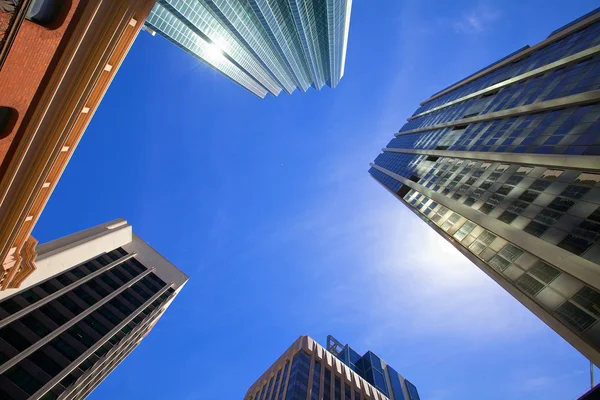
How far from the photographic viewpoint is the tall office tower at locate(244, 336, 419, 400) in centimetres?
4683

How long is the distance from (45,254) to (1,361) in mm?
11571

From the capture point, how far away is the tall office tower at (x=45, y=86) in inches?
390

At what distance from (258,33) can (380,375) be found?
119851 millimetres

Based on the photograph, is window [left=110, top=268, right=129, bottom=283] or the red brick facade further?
window [left=110, top=268, right=129, bottom=283]

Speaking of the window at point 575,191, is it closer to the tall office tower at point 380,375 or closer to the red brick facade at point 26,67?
the red brick facade at point 26,67

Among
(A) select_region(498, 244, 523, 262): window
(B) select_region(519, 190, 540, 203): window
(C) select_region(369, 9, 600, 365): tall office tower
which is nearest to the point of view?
(C) select_region(369, 9, 600, 365): tall office tower

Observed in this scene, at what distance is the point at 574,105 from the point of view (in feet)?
A: 100

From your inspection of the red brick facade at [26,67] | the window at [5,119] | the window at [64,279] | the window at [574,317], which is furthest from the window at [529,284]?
the window at [64,279]

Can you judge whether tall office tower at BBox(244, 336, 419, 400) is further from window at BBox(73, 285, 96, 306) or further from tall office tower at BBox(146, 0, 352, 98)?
tall office tower at BBox(146, 0, 352, 98)

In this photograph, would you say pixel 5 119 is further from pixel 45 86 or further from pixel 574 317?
pixel 574 317

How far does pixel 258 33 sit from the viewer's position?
108 meters

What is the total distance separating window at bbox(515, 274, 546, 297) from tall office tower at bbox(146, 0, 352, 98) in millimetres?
89454

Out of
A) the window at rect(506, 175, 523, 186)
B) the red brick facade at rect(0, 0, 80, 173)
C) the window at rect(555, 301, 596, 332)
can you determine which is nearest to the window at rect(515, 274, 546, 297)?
the window at rect(555, 301, 596, 332)

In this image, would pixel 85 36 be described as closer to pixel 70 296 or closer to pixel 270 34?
pixel 70 296
